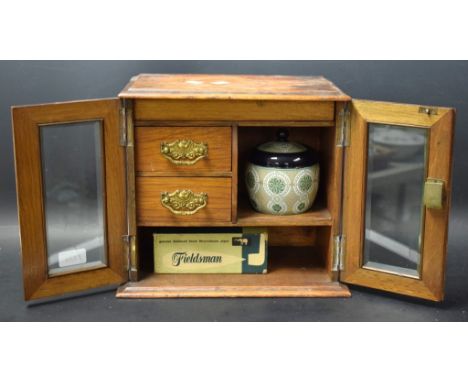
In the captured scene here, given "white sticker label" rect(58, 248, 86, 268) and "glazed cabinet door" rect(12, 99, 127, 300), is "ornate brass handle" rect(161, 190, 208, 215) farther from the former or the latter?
"white sticker label" rect(58, 248, 86, 268)

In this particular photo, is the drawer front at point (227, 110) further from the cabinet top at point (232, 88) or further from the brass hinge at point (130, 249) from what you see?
the brass hinge at point (130, 249)

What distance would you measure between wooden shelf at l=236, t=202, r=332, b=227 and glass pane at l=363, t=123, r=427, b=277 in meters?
0.18

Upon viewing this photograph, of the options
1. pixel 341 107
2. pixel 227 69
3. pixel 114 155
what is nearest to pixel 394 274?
pixel 341 107

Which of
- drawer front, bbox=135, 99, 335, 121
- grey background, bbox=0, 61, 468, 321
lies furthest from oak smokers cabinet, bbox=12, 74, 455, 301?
grey background, bbox=0, 61, 468, 321

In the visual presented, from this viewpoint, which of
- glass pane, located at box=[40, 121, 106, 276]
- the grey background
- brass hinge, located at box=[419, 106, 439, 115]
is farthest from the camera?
the grey background

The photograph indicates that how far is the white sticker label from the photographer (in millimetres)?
3271

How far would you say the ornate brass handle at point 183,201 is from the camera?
3.31 metres

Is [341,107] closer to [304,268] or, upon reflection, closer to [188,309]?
[304,268]

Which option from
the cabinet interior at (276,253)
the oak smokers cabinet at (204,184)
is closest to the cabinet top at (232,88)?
the oak smokers cabinet at (204,184)

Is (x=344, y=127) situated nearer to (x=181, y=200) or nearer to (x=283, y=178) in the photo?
(x=283, y=178)

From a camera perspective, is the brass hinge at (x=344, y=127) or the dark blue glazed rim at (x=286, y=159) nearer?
the brass hinge at (x=344, y=127)

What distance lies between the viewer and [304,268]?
3.54m

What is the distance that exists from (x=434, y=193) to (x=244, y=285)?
0.77 m
